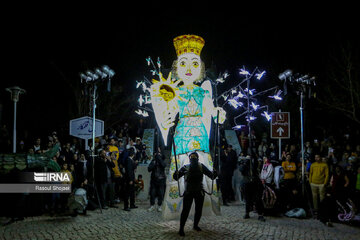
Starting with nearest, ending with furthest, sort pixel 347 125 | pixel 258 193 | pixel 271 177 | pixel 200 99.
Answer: pixel 200 99 < pixel 258 193 < pixel 271 177 < pixel 347 125

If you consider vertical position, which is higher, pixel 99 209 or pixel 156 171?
pixel 156 171

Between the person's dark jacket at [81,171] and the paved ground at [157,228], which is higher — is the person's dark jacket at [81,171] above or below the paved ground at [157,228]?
above

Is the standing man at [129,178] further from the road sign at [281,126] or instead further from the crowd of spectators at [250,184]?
the road sign at [281,126]

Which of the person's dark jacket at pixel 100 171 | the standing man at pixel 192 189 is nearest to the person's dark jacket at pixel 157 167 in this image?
the person's dark jacket at pixel 100 171

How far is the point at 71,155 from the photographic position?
11.5 m

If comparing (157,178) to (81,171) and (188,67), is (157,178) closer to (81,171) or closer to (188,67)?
(81,171)

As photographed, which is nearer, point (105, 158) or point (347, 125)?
point (105, 158)

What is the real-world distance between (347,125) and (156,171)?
1674 cm

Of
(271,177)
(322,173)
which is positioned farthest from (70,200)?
(322,173)

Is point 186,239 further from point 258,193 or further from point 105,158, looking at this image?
point 105,158

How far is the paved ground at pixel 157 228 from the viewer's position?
6.86m

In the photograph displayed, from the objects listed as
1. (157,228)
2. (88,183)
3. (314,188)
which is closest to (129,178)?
(88,183)

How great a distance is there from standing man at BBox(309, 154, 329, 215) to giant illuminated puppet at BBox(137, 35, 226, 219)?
3.14 metres

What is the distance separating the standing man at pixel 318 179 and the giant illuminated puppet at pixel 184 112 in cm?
314
